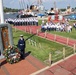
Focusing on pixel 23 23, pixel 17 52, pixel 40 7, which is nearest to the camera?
pixel 17 52

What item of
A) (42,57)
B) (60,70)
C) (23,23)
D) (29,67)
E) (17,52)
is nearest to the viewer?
(60,70)

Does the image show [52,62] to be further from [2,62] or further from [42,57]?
[2,62]

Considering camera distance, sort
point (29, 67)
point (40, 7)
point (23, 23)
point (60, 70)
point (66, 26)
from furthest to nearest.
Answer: point (40, 7)
point (23, 23)
point (66, 26)
point (29, 67)
point (60, 70)

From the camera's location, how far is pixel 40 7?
98.6m

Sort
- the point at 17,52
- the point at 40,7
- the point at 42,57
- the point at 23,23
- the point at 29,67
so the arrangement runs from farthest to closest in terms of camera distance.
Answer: the point at 40,7
the point at 23,23
the point at 42,57
the point at 17,52
the point at 29,67

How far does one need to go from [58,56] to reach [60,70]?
9.13 feet

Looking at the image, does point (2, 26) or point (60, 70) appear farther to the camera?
point (2, 26)

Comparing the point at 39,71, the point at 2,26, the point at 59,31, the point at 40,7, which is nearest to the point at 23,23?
the point at 59,31

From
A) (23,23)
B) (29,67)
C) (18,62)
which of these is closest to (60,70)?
(29,67)

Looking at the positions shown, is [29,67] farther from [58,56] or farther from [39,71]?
[58,56]

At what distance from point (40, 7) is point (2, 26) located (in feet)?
286

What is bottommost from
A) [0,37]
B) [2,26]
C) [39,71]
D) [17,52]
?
[39,71]

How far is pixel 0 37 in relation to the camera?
1329 centimetres

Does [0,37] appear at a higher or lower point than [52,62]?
higher
